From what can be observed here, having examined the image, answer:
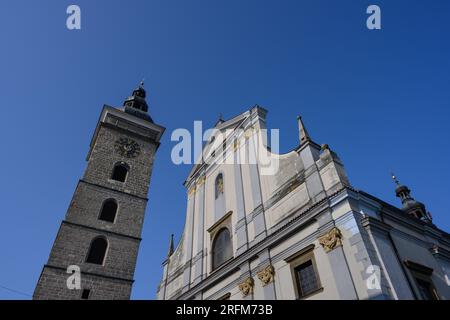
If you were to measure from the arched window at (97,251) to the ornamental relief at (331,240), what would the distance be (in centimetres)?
1545

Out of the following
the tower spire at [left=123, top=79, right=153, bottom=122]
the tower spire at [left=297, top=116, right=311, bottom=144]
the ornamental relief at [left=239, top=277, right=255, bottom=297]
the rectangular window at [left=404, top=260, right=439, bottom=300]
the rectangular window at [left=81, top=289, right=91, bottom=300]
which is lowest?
the rectangular window at [left=404, top=260, right=439, bottom=300]

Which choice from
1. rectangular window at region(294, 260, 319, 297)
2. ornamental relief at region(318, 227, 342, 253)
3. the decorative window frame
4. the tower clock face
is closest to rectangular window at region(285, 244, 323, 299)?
rectangular window at region(294, 260, 319, 297)

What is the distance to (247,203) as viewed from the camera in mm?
14812

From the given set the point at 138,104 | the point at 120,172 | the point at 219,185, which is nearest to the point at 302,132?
the point at 219,185

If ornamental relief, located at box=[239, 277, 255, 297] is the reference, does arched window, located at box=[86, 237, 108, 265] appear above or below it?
above

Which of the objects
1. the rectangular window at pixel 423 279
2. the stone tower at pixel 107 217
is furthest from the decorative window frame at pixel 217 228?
the stone tower at pixel 107 217

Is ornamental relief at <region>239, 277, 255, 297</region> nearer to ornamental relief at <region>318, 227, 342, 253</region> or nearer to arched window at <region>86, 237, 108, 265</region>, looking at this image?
ornamental relief at <region>318, 227, 342, 253</region>

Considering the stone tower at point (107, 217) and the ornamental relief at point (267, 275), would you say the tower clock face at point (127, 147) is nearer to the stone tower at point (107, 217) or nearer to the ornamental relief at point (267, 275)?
the stone tower at point (107, 217)

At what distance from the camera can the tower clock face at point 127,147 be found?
88.2 ft

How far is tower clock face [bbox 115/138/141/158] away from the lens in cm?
2689

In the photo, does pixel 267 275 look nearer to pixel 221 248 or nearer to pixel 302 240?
pixel 302 240

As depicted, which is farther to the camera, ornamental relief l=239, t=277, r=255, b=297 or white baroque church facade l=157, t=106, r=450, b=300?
ornamental relief l=239, t=277, r=255, b=297

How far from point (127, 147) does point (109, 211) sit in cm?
644
